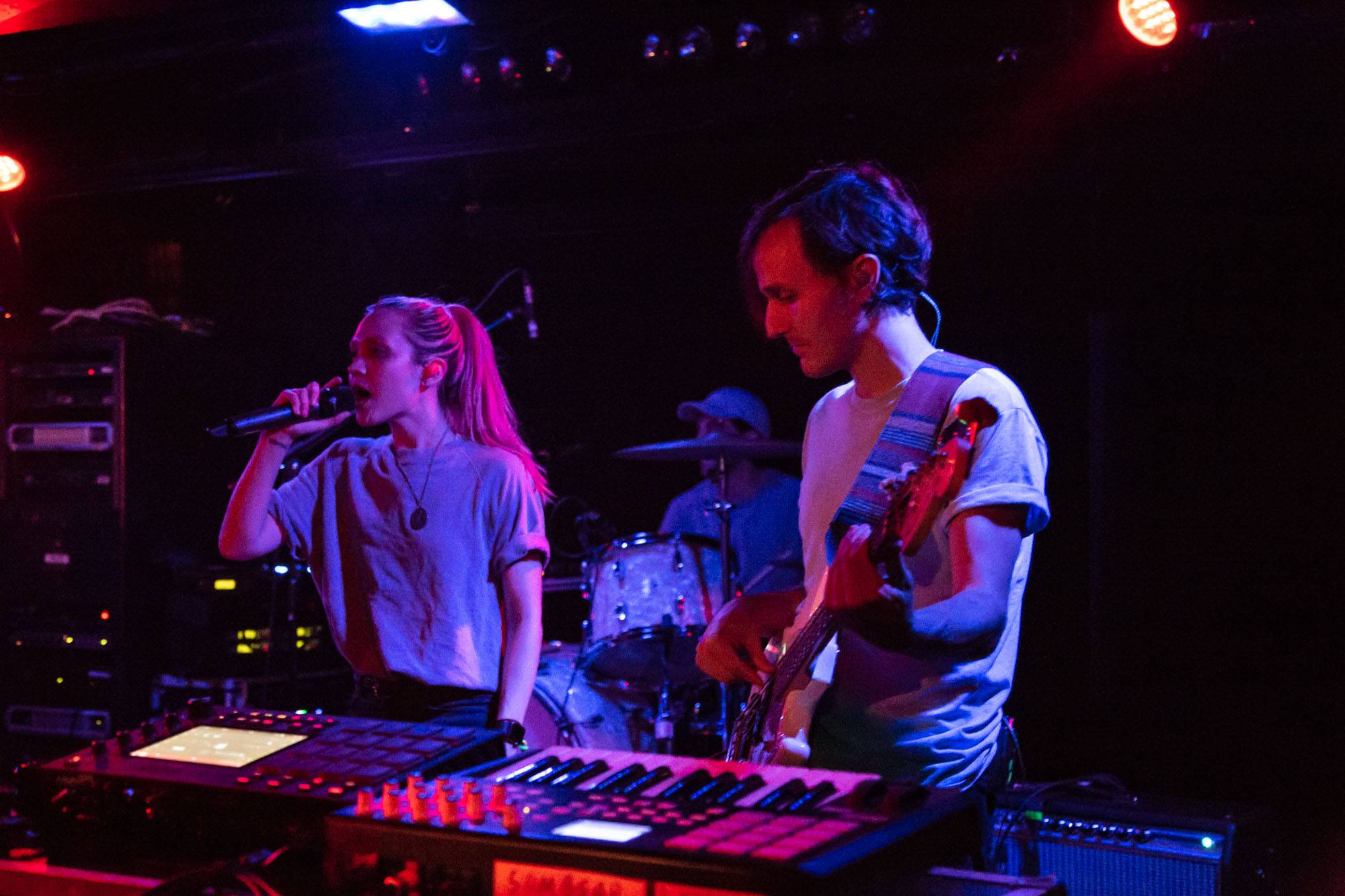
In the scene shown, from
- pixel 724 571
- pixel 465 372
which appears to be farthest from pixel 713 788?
pixel 724 571

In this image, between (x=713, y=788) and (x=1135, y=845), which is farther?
(x=1135, y=845)

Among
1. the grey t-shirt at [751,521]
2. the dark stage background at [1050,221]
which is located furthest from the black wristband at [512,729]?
the grey t-shirt at [751,521]

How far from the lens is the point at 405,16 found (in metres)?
4.21

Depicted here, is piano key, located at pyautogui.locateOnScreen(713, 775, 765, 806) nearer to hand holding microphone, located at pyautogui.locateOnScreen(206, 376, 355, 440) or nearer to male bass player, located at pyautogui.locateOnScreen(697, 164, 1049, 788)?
male bass player, located at pyautogui.locateOnScreen(697, 164, 1049, 788)

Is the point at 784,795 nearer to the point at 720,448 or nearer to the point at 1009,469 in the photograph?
the point at 1009,469

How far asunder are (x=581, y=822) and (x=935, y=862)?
36cm

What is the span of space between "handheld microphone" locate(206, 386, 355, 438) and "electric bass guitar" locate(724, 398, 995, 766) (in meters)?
1.32

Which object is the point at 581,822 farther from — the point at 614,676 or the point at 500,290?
the point at 500,290

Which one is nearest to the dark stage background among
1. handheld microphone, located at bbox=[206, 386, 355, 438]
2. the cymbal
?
the cymbal

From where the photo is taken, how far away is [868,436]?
2068 millimetres

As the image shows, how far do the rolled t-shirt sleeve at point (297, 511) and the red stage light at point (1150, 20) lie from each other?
3.14 meters

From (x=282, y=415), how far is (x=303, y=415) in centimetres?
6

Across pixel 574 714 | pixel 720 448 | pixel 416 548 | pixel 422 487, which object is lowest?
pixel 574 714

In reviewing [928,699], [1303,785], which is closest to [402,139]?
[928,699]
